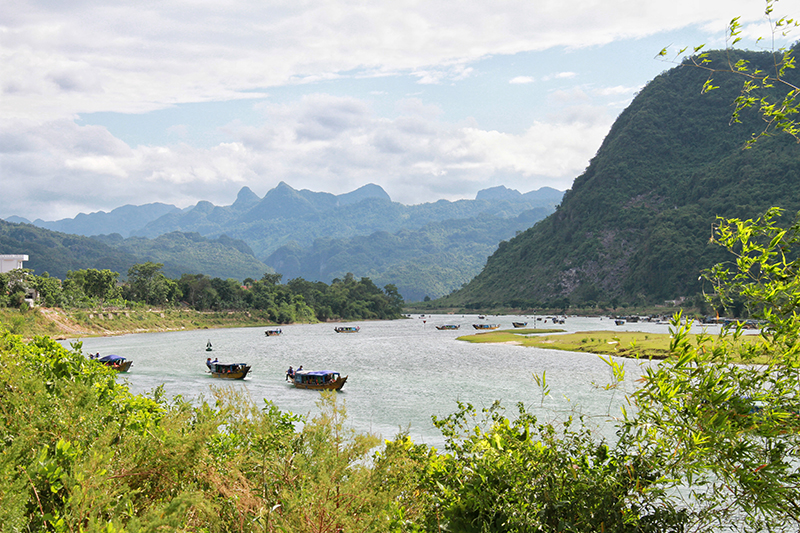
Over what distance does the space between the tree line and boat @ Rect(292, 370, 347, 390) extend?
66.8m

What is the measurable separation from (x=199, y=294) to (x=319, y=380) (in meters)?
109

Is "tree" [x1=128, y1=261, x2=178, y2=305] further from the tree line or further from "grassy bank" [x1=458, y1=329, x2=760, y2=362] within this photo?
"grassy bank" [x1=458, y1=329, x2=760, y2=362]

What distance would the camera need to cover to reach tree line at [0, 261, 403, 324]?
98.0m

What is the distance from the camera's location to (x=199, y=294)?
139 metres

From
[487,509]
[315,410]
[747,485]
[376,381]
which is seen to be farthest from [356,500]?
[376,381]

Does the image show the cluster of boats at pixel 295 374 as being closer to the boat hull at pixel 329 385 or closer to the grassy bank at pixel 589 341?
the boat hull at pixel 329 385

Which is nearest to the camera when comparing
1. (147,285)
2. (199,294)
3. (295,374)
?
(295,374)

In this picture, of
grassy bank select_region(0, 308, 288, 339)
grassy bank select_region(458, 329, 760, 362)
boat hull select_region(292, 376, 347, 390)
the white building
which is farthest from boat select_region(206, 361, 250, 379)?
the white building

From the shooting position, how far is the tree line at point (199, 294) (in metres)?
98.0

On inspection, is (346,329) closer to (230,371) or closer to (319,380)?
(230,371)

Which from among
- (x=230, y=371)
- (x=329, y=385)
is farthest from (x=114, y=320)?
(x=329, y=385)

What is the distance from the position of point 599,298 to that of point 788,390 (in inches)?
6993

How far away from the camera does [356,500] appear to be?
5738 millimetres

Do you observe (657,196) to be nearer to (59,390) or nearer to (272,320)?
(272,320)
